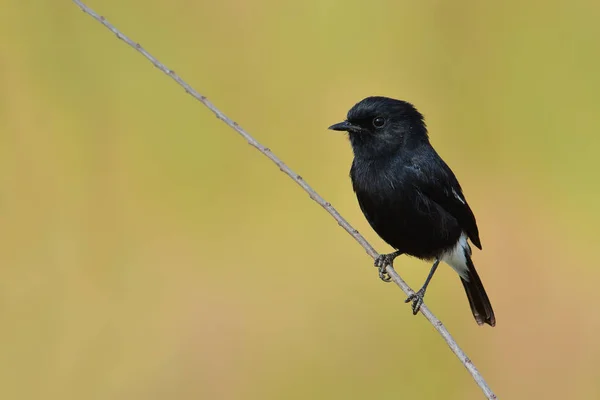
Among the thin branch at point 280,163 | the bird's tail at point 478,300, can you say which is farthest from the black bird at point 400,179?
the thin branch at point 280,163

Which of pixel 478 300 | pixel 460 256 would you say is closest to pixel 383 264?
pixel 460 256

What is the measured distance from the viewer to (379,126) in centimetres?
313

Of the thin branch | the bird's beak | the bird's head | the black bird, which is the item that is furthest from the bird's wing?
the thin branch

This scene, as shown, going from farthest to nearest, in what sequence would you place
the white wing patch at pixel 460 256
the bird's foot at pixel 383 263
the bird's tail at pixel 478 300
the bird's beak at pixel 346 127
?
the bird's tail at pixel 478 300
the white wing patch at pixel 460 256
the bird's foot at pixel 383 263
the bird's beak at pixel 346 127

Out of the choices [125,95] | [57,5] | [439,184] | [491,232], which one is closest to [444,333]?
[439,184]

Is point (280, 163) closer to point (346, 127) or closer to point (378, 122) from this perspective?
point (346, 127)

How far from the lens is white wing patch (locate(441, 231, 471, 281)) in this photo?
135 inches

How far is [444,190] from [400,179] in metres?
0.23

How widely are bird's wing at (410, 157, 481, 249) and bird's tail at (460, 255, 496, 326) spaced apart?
27 cm

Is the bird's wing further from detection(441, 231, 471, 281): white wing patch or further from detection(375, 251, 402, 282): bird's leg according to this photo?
detection(375, 251, 402, 282): bird's leg

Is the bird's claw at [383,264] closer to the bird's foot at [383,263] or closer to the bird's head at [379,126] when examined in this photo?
the bird's foot at [383,263]

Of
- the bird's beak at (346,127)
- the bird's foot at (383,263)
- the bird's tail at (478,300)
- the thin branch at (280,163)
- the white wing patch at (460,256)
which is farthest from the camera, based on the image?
the bird's tail at (478,300)

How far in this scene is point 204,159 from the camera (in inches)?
176

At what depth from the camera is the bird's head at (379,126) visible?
311cm
